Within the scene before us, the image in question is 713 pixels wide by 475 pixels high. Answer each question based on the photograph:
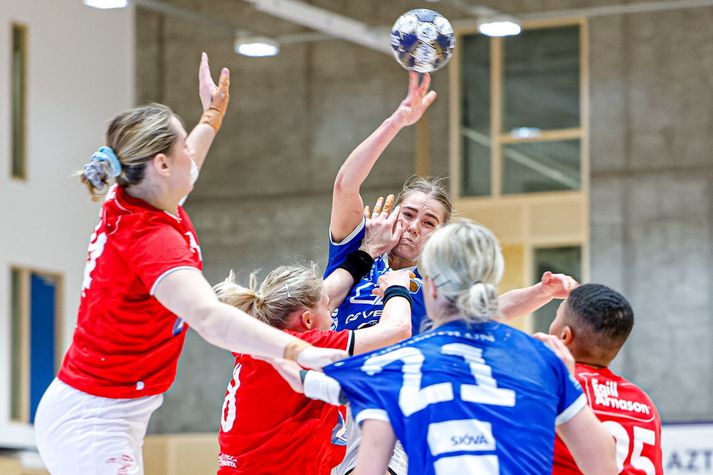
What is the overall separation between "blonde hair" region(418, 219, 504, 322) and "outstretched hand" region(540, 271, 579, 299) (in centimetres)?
128

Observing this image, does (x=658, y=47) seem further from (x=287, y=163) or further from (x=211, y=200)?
(x=211, y=200)

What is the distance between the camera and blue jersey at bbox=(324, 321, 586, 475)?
353 cm

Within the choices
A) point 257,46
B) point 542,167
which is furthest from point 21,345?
point 542,167

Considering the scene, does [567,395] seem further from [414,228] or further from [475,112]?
[475,112]

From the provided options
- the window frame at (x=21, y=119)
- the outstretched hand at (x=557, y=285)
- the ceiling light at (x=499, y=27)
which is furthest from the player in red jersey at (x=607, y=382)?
the window frame at (x=21, y=119)

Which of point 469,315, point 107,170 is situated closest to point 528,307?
point 469,315

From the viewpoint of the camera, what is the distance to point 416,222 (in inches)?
221

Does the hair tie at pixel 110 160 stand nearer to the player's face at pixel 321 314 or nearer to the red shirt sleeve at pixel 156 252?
the red shirt sleeve at pixel 156 252

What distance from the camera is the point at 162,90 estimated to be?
60.4ft

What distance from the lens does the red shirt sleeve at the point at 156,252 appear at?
394 cm

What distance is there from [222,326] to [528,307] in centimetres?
182

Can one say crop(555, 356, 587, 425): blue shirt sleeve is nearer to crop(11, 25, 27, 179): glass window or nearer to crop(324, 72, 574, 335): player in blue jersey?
crop(324, 72, 574, 335): player in blue jersey

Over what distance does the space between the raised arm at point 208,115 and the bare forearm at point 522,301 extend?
138cm

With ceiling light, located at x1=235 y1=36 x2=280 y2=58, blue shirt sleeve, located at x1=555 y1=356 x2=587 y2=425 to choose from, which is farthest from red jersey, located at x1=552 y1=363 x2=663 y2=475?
ceiling light, located at x1=235 y1=36 x2=280 y2=58
